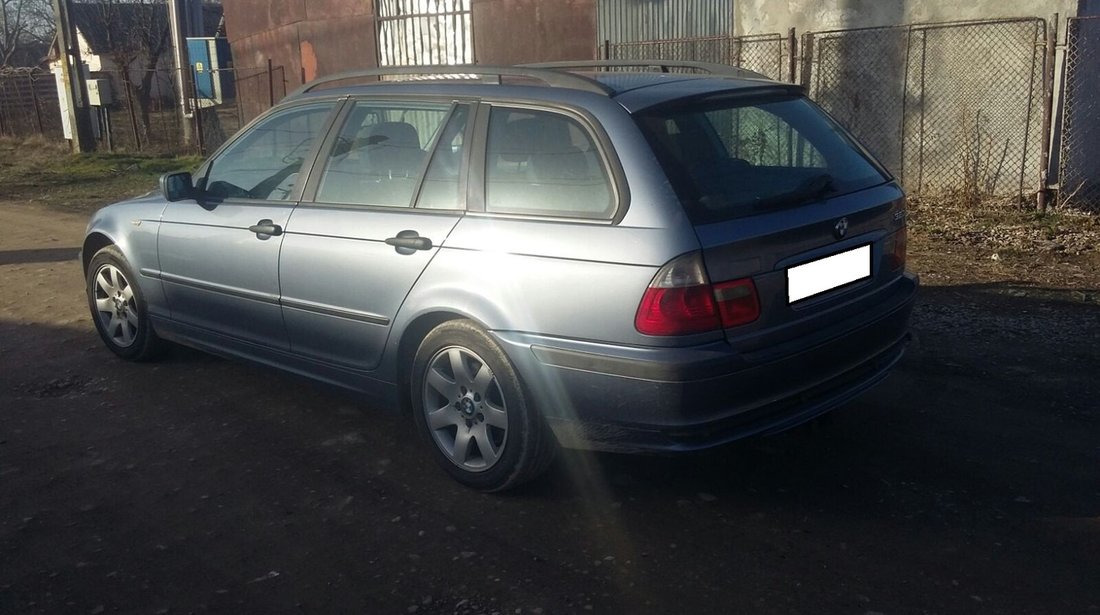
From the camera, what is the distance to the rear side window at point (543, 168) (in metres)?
3.85

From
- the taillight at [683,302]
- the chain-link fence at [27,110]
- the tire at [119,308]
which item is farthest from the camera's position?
the chain-link fence at [27,110]

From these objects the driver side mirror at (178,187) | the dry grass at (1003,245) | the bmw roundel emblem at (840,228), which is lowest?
the dry grass at (1003,245)

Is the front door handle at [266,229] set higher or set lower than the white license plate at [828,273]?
higher

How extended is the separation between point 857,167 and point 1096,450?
1547mm

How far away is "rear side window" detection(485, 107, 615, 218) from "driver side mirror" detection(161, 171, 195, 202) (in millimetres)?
2047

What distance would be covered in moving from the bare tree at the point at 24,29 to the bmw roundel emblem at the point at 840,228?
5046 centimetres

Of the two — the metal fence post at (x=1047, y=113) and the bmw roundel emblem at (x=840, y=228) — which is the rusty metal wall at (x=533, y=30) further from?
the bmw roundel emblem at (x=840, y=228)

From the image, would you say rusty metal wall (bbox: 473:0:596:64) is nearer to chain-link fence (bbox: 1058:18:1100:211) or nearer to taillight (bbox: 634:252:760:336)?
chain-link fence (bbox: 1058:18:1100:211)

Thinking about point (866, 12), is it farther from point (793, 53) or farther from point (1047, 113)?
point (1047, 113)

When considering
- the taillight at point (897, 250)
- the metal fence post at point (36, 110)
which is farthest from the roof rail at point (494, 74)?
the metal fence post at point (36, 110)

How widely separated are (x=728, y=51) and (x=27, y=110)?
21155mm

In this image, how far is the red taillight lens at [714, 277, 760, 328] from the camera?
359 centimetres

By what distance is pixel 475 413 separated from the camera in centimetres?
415

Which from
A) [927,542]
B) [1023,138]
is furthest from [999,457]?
[1023,138]
